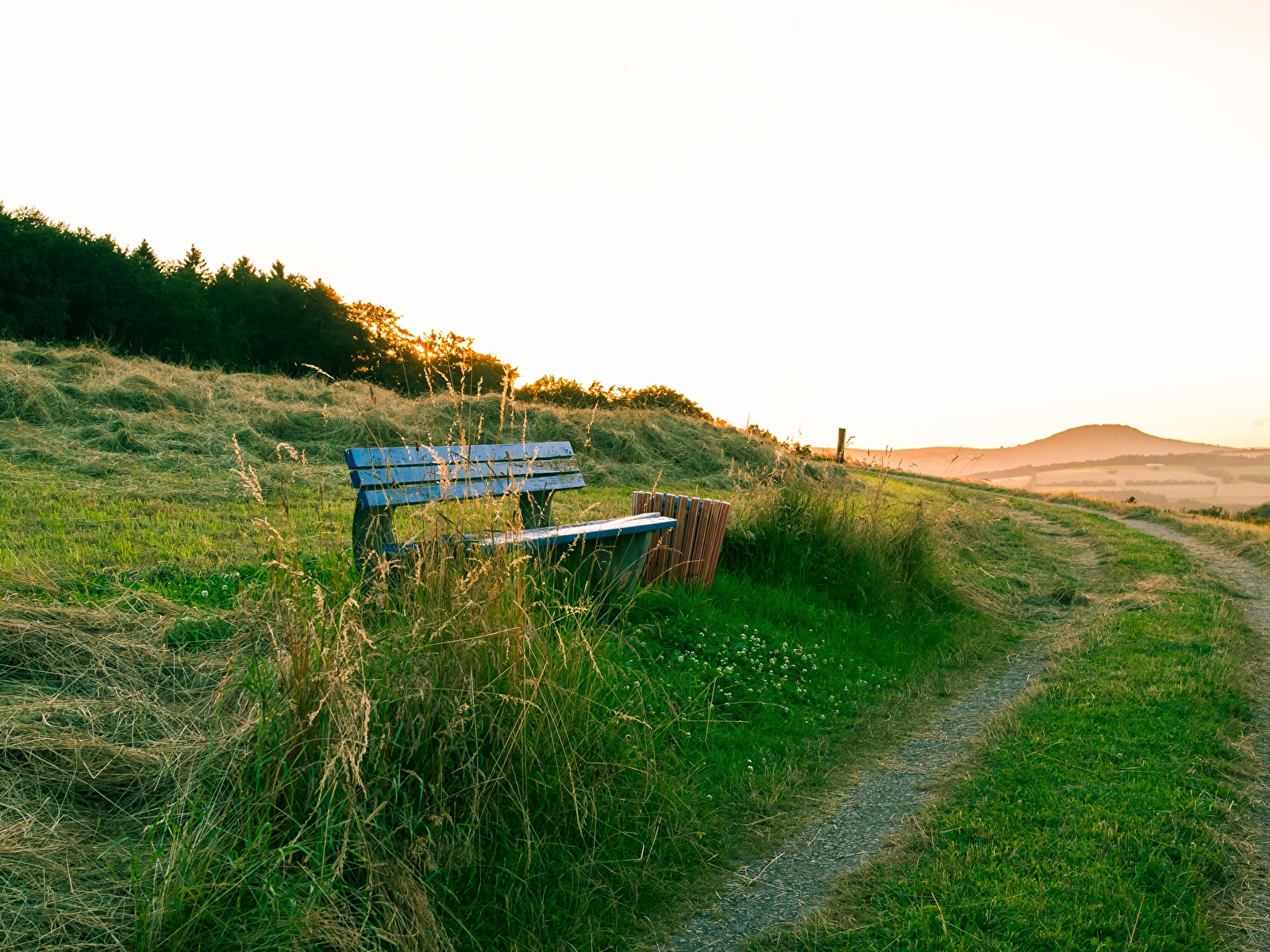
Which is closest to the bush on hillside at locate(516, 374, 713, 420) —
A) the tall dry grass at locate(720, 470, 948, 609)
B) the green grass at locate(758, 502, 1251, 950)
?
the tall dry grass at locate(720, 470, 948, 609)

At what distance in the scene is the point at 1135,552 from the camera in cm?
1065

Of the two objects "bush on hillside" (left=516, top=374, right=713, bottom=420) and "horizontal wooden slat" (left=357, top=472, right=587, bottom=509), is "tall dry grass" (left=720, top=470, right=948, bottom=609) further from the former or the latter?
"bush on hillside" (left=516, top=374, right=713, bottom=420)

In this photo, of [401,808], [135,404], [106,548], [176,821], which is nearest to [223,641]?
[176,821]

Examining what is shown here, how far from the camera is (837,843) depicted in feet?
10.8

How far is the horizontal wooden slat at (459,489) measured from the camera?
3350mm

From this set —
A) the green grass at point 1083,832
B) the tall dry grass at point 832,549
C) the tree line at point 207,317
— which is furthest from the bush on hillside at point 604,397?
the green grass at point 1083,832

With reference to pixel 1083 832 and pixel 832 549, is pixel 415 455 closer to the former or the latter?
pixel 832 549

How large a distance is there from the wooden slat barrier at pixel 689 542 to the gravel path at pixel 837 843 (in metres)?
1.96

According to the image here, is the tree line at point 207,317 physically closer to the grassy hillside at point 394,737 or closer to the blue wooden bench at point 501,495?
the blue wooden bench at point 501,495

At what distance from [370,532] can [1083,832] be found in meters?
3.73

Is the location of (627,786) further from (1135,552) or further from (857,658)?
(1135,552)

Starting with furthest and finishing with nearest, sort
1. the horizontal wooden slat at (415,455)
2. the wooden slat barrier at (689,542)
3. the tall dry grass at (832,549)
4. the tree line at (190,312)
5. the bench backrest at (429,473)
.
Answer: the tree line at (190,312)
the tall dry grass at (832,549)
the wooden slat barrier at (689,542)
the horizontal wooden slat at (415,455)
the bench backrest at (429,473)

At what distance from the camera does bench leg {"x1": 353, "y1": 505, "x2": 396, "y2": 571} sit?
4.30 meters

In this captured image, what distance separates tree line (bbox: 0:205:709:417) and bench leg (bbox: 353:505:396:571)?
37.2ft
